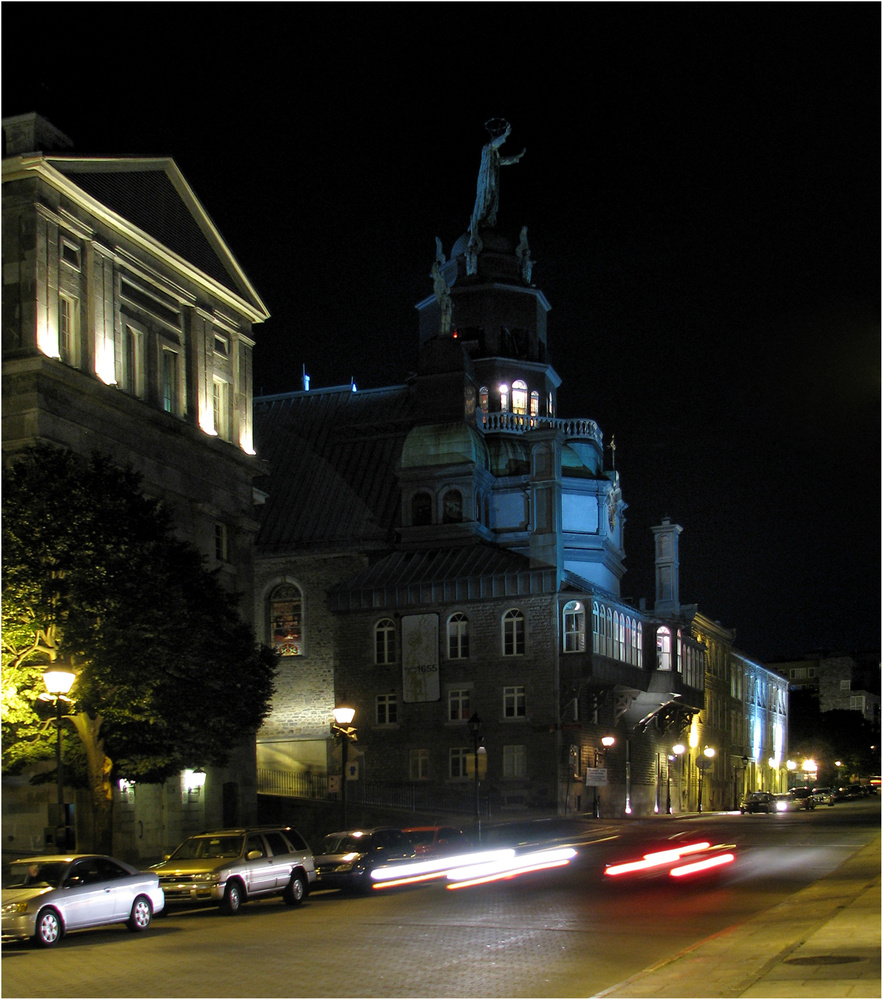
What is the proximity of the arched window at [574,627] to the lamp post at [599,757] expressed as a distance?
468 cm

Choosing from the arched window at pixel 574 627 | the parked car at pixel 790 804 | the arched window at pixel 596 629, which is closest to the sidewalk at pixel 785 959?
the arched window at pixel 574 627

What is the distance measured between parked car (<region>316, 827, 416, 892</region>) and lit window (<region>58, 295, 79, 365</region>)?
54.8 ft

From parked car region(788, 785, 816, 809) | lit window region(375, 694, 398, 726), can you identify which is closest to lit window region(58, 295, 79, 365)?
lit window region(375, 694, 398, 726)

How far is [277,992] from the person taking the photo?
14.1 m

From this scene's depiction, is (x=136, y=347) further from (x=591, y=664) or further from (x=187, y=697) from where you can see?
(x=591, y=664)

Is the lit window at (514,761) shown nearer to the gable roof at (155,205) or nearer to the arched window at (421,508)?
the arched window at (421,508)

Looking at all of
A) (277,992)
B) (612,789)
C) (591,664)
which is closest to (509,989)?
(277,992)

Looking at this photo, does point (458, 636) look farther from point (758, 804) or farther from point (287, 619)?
point (758, 804)

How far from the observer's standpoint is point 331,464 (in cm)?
7369

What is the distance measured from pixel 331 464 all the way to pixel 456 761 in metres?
21.2

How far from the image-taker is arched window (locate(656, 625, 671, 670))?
6625 centimetres

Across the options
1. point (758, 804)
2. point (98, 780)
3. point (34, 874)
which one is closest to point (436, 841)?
point (98, 780)

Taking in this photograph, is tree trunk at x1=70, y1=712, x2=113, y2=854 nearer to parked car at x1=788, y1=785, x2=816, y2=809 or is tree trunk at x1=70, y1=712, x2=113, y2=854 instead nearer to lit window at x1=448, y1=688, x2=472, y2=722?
lit window at x1=448, y1=688, x2=472, y2=722

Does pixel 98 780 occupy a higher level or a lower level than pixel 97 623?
lower
